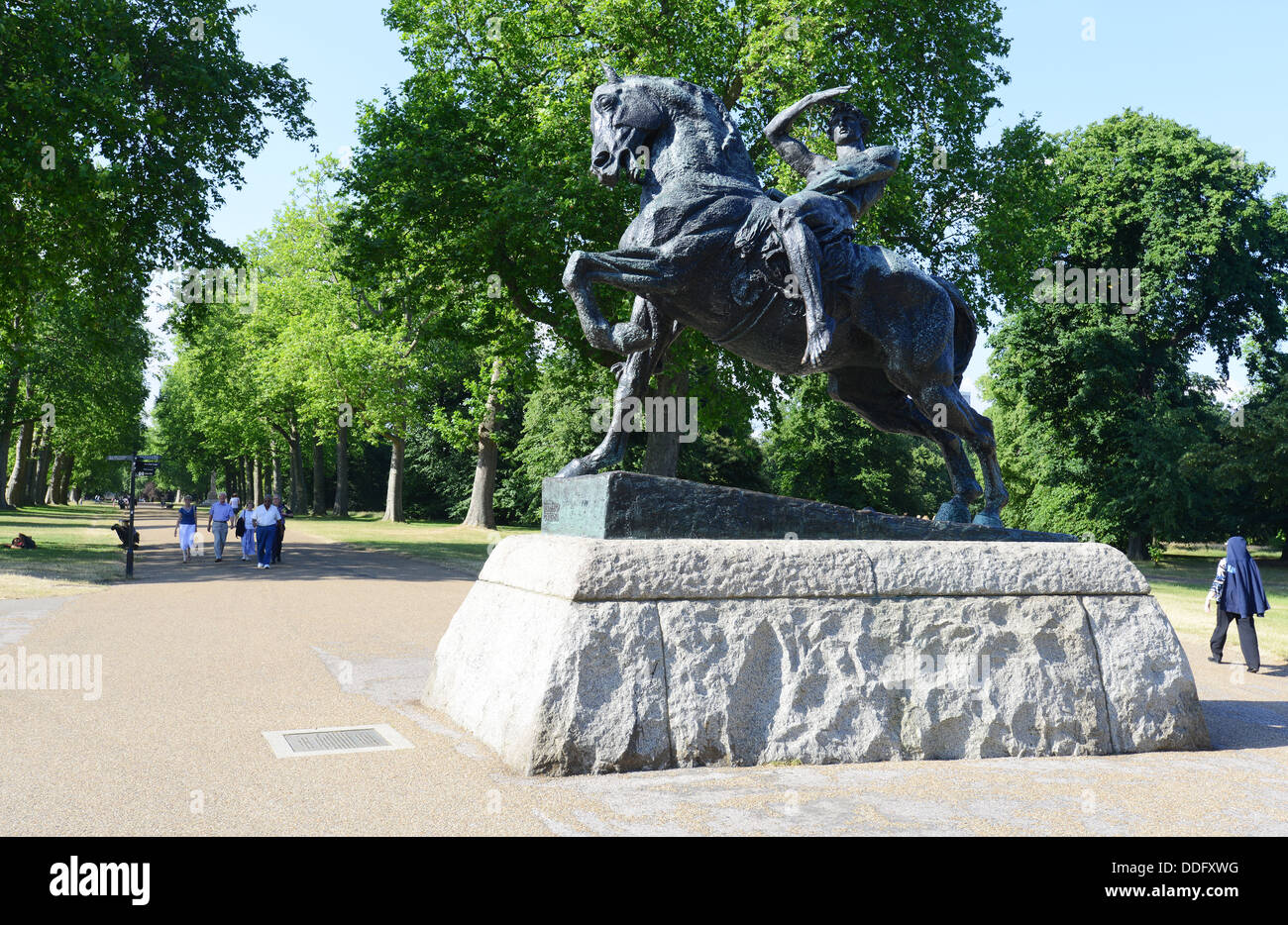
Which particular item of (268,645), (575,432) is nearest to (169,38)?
(268,645)

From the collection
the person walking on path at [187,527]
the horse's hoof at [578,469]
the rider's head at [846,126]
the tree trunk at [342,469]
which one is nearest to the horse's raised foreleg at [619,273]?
the horse's hoof at [578,469]

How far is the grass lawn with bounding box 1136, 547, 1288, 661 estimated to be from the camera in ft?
44.4

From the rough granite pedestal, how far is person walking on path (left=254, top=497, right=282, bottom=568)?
1569cm

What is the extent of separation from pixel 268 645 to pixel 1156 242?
32.1 m

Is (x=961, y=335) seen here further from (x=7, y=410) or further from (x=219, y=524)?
(x=7, y=410)

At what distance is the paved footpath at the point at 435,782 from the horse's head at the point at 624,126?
13.0ft

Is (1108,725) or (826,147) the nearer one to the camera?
(1108,725)

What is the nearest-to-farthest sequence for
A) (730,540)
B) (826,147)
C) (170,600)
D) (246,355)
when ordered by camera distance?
(730,540)
(170,600)
(826,147)
(246,355)

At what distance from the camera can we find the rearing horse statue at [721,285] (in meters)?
6.11

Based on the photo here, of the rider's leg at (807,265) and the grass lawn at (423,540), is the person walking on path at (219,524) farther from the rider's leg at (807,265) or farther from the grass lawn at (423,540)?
the rider's leg at (807,265)

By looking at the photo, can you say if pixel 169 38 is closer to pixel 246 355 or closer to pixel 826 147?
pixel 826 147

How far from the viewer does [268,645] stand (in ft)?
32.2

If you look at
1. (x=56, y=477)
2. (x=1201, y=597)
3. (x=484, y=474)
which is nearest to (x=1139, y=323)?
(x=1201, y=597)

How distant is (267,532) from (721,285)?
17.1 m
